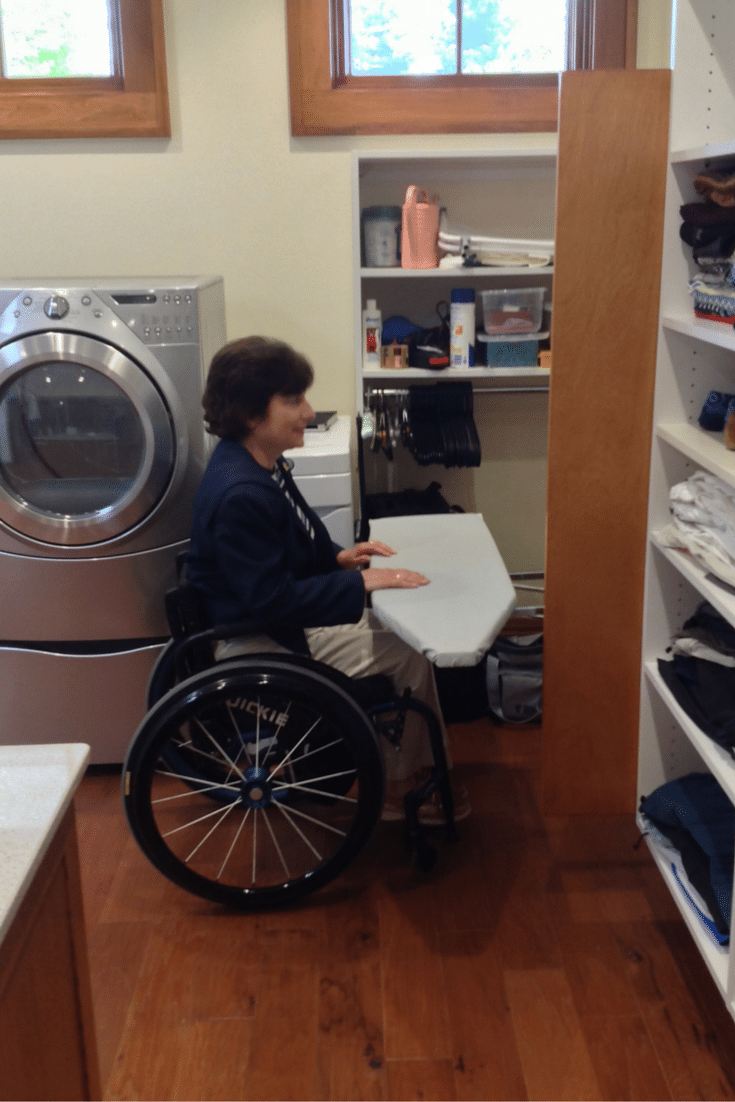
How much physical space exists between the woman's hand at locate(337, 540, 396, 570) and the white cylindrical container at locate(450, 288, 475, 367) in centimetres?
91

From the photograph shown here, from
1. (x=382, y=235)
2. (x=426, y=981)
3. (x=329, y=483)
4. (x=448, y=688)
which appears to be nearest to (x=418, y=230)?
(x=382, y=235)

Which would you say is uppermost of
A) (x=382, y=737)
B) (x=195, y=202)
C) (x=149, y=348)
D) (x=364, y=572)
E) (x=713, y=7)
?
(x=713, y=7)

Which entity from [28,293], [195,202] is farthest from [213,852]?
[195,202]

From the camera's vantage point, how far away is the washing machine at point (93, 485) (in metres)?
2.49

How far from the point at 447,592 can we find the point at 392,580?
0.39 ft

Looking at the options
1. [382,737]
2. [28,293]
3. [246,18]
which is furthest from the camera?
[246,18]

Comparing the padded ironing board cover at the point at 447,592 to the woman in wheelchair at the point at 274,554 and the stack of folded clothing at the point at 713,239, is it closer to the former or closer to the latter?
the woman in wheelchair at the point at 274,554

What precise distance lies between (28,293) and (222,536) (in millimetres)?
887

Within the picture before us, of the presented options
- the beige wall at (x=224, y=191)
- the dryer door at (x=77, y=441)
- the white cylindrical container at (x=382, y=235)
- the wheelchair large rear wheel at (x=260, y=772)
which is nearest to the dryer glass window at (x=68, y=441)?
the dryer door at (x=77, y=441)

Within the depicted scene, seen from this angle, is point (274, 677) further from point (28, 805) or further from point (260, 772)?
point (28, 805)

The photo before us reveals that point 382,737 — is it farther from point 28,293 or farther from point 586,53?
point 586,53

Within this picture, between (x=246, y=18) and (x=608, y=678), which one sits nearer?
(x=608, y=678)

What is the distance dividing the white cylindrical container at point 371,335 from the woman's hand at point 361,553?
0.87 m

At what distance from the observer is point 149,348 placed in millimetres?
2510
